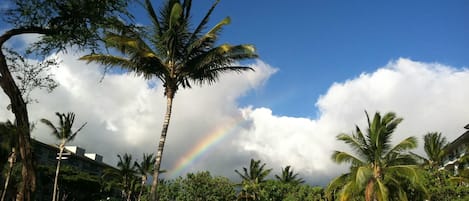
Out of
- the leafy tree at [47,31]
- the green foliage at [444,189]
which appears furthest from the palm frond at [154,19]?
the green foliage at [444,189]

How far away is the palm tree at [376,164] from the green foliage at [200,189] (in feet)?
95.4

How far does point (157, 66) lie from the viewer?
16516 mm

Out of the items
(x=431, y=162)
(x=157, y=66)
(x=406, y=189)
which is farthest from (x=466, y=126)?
(x=157, y=66)

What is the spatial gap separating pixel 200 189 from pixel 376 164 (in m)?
31.2

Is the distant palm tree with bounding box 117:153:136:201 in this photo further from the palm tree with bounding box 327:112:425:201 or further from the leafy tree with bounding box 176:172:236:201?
the palm tree with bounding box 327:112:425:201

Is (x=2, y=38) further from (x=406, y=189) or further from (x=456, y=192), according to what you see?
(x=456, y=192)

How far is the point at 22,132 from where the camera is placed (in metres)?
4.99

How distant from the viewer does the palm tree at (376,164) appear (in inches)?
926

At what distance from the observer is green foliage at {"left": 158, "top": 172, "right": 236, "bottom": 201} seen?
53.0 m

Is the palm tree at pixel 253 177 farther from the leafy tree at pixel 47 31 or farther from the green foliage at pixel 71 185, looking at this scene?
the leafy tree at pixel 47 31

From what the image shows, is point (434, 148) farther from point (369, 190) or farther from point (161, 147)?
point (161, 147)

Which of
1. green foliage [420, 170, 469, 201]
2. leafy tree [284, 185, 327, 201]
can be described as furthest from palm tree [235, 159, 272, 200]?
green foliage [420, 170, 469, 201]

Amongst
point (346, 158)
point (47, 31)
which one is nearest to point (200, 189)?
point (346, 158)

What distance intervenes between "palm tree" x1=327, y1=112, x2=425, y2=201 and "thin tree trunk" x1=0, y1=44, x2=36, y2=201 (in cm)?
2053
